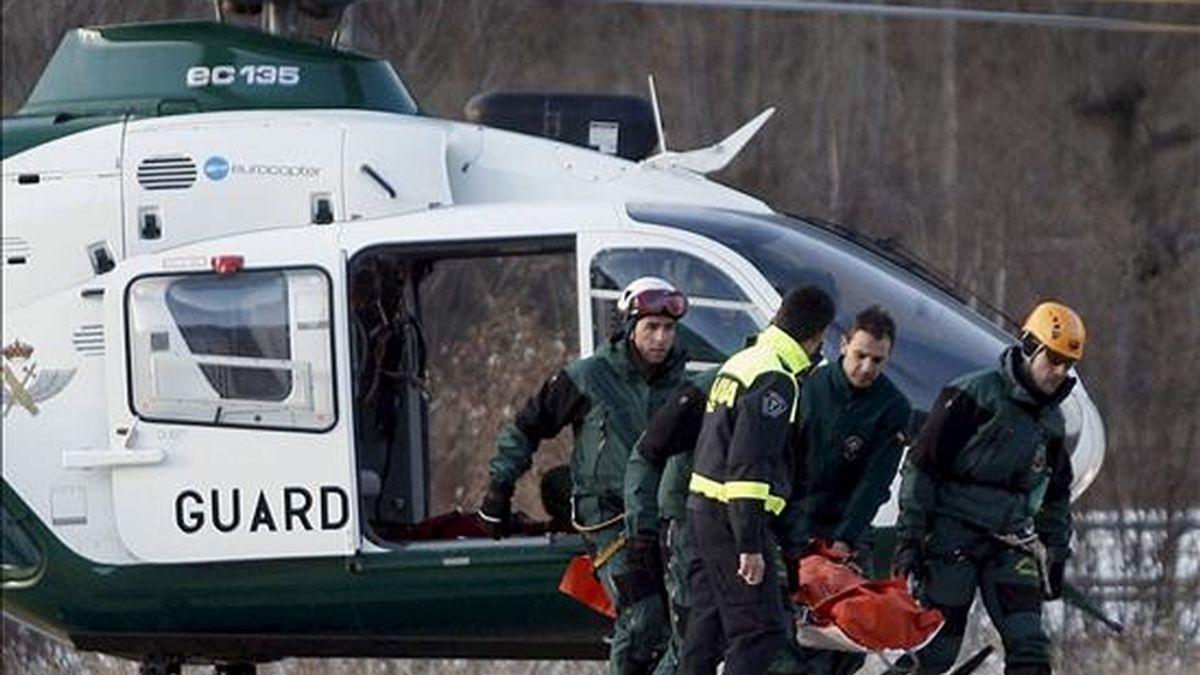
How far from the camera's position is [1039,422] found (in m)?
11.5

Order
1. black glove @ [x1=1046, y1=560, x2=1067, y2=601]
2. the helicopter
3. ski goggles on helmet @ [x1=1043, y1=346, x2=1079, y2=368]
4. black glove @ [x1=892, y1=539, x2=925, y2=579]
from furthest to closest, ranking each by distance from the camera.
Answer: the helicopter, black glove @ [x1=1046, y1=560, x2=1067, y2=601], black glove @ [x1=892, y1=539, x2=925, y2=579], ski goggles on helmet @ [x1=1043, y1=346, x2=1079, y2=368]

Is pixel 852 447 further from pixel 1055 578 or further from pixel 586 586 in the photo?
pixel 586 586

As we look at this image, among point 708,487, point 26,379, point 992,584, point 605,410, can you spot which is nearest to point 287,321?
point 26,379

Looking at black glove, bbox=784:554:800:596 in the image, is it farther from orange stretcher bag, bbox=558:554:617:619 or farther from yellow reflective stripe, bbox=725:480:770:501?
orange stretcher bag, bbox=558:554:617:619

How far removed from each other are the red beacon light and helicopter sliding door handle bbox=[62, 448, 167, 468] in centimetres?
70

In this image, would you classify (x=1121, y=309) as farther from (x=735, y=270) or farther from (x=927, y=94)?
(x=735, y=270)

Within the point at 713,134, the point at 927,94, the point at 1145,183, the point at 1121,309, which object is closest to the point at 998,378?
the point at 1121,309

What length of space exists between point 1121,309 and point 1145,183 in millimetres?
3053

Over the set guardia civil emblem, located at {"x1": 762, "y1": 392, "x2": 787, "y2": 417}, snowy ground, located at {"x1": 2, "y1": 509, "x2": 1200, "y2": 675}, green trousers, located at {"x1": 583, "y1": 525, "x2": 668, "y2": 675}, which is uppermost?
guardia civil emblem, located at {"x1": 762, "y1": 392, "x2": 787, "y2": 417}

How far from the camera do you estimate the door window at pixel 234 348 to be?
12344 millimetres

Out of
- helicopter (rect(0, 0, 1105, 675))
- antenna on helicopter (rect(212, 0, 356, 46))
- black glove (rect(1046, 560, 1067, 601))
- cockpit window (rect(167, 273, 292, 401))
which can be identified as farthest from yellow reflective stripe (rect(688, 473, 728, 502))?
antenna on helicopter (rect(212, 0, 356, 46))

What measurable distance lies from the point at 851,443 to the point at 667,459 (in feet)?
2.24

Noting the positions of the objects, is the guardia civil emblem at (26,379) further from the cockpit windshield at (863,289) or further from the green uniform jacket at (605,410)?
the cockpit windshield at (863,289)

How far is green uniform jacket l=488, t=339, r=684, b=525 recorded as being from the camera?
11.6 meters
